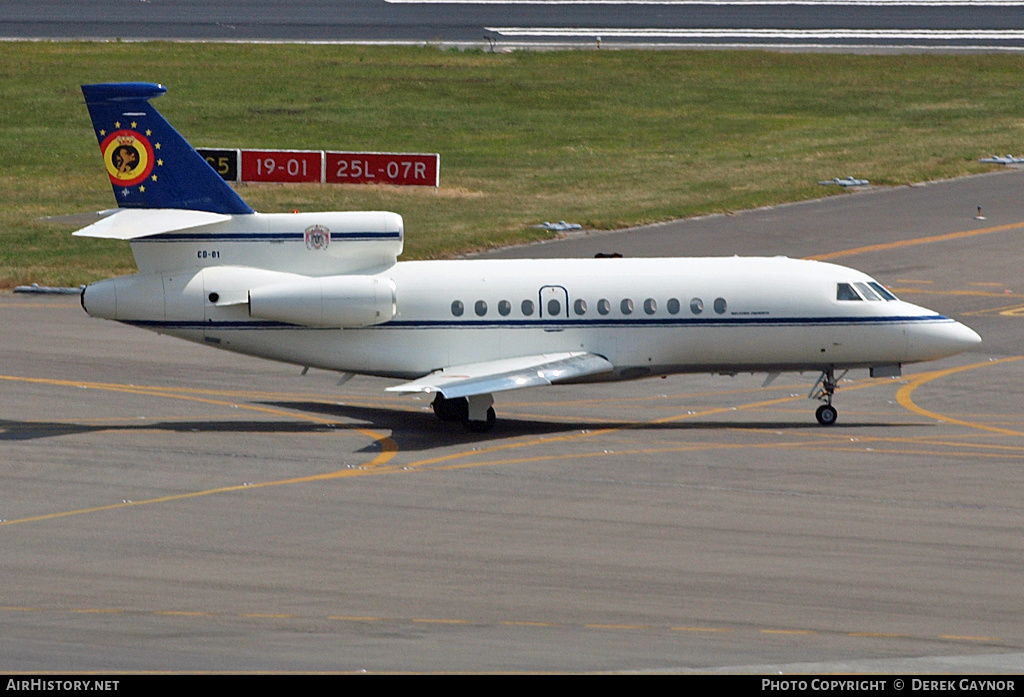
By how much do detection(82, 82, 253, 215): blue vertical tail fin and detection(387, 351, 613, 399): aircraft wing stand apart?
6405mm

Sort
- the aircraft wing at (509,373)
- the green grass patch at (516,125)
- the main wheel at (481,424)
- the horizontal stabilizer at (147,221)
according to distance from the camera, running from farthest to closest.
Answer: the green grass patch at (516,125) → the main wheel at (481,424) → the horizontal stabilizer at (147,221) → the aircraft wing at (509,373)

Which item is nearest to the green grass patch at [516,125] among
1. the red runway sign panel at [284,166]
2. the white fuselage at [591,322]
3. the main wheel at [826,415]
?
the red runway sign panel at [284,166]

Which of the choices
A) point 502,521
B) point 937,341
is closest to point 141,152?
point 502,521

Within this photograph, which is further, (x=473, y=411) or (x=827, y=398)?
(x=827, y=398)

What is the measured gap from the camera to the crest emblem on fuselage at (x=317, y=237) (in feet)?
112

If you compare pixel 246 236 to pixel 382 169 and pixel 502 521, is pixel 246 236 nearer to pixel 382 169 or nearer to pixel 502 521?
pixel 502 521

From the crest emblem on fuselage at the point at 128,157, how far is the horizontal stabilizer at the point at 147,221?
699 mm

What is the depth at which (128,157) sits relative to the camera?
110 feet

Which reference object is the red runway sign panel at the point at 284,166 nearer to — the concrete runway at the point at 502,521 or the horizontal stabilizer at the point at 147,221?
the concrete runway at the point at 502,521

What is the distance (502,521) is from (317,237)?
34.0 feet

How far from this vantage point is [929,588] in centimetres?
2256

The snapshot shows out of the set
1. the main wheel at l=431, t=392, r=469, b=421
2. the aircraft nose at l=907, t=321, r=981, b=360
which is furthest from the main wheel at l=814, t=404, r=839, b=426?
the main wheel at l=431, t=392, r=469, b=421

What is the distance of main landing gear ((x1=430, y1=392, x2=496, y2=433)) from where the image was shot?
33.4 meters

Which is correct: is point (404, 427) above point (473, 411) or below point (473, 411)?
below
